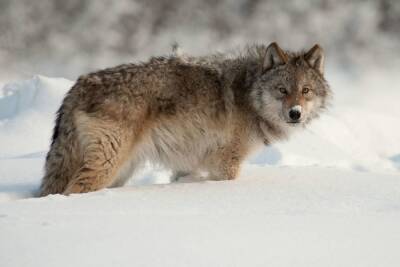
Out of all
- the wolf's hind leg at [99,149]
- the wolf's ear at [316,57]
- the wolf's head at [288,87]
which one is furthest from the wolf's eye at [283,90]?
the wolf's hind leg at [99,149]

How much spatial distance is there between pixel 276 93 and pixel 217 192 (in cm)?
193

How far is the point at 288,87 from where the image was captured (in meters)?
7.39

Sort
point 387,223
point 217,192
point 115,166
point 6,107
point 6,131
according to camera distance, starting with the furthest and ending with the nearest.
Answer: point 6,107 → point 6,131 → point 115,166 → point 217,192 → point 387,223

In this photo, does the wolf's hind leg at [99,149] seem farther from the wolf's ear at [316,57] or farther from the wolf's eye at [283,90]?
the wolf's ear at [316,57]

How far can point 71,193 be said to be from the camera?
648 cm

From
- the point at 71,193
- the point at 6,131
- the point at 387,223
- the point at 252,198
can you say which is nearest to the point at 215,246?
the point at 387,223

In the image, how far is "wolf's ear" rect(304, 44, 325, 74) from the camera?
7684 mm

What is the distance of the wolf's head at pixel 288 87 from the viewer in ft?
24.2

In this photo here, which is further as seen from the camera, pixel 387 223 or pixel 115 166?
pixel 115 166

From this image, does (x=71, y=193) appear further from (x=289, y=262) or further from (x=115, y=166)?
(x=289, y=262)

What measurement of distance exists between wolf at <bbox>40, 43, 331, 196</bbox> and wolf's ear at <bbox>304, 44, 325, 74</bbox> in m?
0.01

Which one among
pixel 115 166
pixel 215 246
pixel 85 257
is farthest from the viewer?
pixel 115 166

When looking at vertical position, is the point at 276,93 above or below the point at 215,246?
above

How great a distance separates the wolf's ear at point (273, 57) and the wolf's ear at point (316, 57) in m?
0.34
